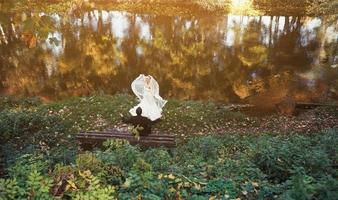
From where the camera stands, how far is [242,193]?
245 inches

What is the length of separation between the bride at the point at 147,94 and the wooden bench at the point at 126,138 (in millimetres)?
1552

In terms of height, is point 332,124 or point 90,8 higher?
point 90,8

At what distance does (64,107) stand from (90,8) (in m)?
34.5

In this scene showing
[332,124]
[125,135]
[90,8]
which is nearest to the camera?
[125,135]

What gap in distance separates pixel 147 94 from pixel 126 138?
2299mm

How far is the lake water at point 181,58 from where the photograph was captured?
24078mm

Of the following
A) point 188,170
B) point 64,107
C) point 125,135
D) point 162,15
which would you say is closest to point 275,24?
point 162,15

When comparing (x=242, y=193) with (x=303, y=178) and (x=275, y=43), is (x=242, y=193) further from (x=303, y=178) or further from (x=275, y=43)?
(x=275, y=43)

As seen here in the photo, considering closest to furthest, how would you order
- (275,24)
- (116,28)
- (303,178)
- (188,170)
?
(303,178) < (188,170) < (116,28) < (275,24)

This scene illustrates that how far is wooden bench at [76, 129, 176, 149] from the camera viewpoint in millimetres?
11664

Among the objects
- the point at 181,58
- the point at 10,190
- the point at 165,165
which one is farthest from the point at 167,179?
the point at 181,58

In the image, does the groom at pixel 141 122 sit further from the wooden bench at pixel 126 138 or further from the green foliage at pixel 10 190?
the green foliage at pixel 10 190

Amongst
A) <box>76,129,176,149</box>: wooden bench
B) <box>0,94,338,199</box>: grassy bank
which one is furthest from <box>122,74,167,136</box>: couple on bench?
<box>0,94,338,199</box>: grassy bank

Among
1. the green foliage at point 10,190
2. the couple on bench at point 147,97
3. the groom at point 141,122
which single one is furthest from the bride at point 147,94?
the green foliage at point 10,190
